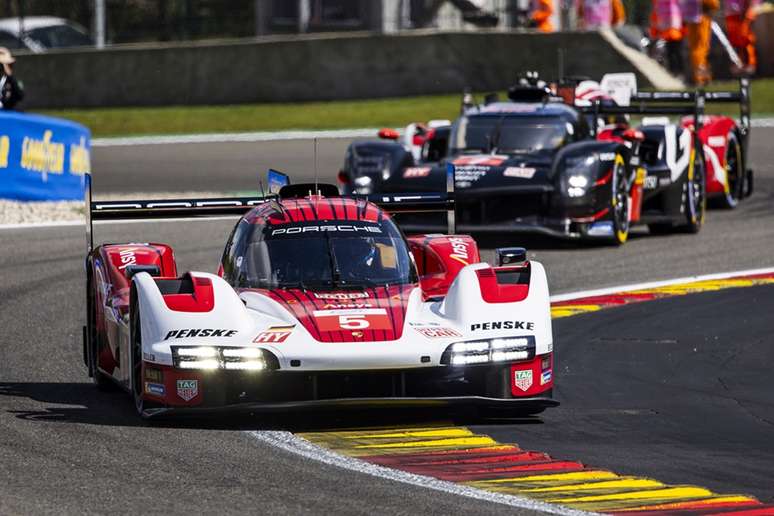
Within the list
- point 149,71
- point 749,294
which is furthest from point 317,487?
point 149,71

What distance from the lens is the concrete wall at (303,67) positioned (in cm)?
3089

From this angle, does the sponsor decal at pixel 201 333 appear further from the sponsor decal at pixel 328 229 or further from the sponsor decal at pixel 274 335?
the sponsor decal at pixel 328 229

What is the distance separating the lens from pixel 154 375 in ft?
27.8

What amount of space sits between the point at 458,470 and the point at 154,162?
1870cm

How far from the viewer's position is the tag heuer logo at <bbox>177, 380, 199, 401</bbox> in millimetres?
8359

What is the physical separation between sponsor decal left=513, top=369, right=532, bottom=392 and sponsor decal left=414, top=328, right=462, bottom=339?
1.13ft

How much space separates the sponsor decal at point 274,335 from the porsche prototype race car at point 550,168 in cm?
788

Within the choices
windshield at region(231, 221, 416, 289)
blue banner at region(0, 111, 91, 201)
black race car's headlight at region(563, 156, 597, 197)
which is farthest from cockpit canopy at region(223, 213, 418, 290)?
blue banner at region(0, 111, 91, 201)

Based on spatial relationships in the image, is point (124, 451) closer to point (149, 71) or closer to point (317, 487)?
point (317, 487)

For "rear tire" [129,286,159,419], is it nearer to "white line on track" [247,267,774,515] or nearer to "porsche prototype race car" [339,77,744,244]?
"white line on track" [247,267,774,515]

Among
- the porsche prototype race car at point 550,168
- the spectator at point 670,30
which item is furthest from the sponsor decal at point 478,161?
the spectator at point 670,30

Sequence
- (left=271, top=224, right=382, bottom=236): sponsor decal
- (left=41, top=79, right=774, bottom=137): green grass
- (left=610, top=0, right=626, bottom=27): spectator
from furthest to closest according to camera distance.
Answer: (left=610, top=0, right=626, bottom=27): spectator
(left=41, top=79, right=774, bottom=137): green grass
(left=271, top=224, right=382, bottom=236): sponsor decal

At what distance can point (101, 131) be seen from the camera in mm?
30266

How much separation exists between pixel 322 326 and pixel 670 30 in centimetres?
2394
